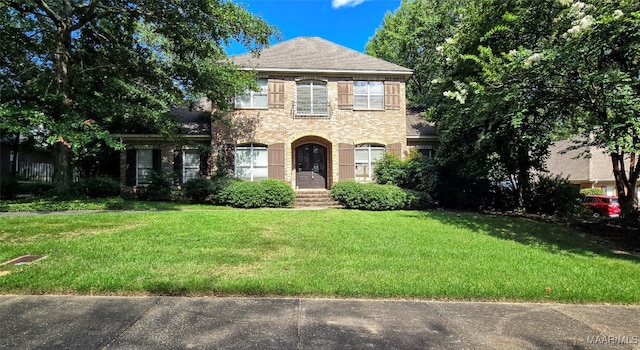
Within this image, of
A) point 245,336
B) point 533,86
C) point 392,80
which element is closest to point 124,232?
point 245,336

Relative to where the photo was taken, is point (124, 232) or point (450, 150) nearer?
point (124, 232)

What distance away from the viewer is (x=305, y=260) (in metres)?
5.96

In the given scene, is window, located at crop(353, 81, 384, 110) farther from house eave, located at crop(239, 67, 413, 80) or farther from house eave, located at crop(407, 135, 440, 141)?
house eave, located at crop(407, 135, 440, 141)

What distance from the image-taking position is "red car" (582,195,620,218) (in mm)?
18484

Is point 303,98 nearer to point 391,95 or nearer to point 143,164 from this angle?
point 391,95

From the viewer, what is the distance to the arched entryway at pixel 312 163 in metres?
17.6

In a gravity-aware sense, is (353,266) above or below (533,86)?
A: below

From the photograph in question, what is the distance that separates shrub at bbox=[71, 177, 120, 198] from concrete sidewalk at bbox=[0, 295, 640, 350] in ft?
39.5

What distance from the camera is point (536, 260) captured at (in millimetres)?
6488

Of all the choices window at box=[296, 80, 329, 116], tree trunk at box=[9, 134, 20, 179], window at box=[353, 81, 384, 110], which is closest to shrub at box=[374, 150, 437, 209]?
window at box=[353, 81, 384, 110]

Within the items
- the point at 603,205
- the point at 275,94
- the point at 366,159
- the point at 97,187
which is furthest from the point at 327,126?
the point at 603,205

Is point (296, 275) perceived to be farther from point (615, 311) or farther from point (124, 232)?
point (124, 232)

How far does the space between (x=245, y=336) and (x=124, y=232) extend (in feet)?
18.9

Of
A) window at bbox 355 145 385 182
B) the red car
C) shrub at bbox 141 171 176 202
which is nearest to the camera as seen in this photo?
shrub at bbox 141 171 176 202
